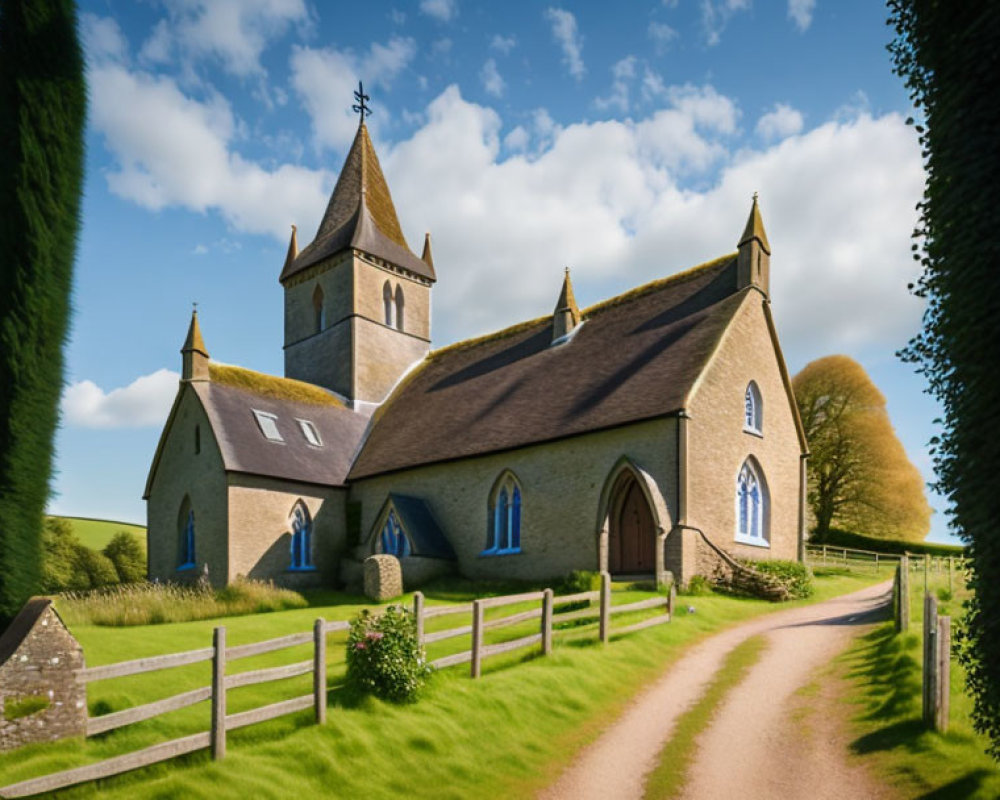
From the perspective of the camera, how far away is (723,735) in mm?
12047

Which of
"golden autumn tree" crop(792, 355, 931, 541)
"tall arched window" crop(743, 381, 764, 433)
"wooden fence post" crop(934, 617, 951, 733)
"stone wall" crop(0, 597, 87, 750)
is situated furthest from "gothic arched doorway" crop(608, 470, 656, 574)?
"golden autumn tree" crop(792, 355, 931, 541)

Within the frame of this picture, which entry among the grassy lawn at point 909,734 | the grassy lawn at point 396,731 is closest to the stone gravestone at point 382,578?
the grassy lawn at point 396,731

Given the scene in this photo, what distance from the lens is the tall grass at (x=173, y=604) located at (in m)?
23.2

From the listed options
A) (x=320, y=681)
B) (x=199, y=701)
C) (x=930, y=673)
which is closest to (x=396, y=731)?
(x=320, y=681)

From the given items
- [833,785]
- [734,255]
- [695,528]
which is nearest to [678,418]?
[695,528]

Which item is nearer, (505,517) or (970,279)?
(970,279)

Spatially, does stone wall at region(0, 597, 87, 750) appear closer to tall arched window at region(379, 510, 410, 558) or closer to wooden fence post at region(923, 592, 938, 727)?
Answer: wooden fence post at region(923, 592, 938, 727)

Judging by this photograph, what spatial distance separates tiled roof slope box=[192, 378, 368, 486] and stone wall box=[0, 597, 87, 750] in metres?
21.2

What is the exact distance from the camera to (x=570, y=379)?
3038cm

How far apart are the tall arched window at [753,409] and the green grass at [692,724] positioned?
480 inches

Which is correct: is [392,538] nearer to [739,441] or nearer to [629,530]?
[629,530]

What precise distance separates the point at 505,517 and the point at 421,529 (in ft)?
11.3

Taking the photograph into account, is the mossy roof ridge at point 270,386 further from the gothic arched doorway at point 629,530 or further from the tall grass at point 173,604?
the gothic arched doorway at point 629,530

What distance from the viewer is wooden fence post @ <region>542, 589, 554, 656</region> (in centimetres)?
1549
